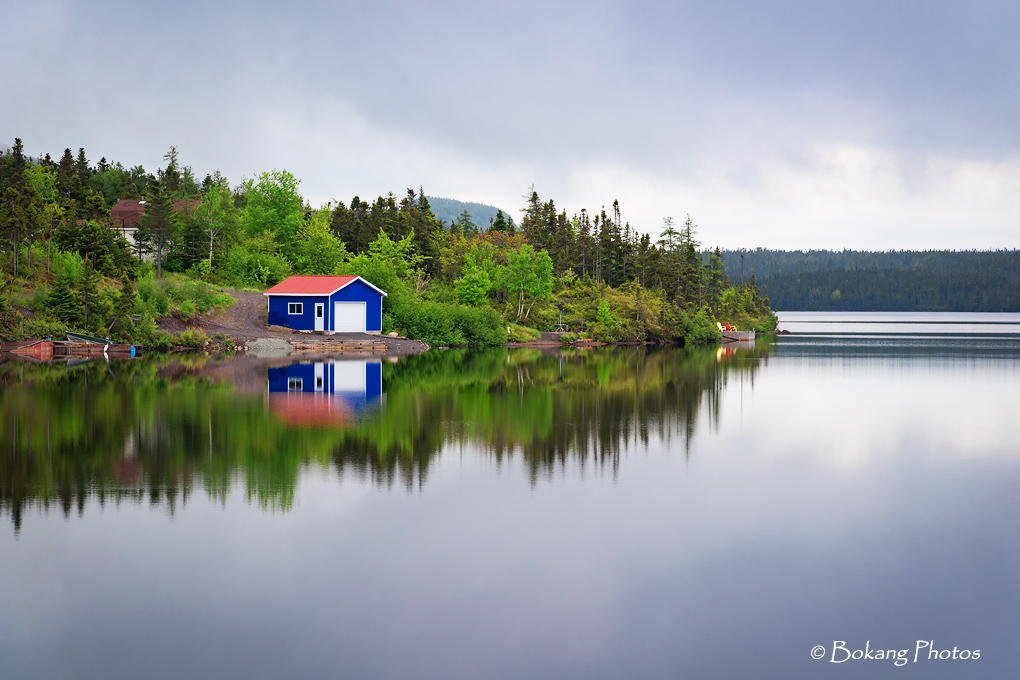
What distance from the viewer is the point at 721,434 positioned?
1820 cm

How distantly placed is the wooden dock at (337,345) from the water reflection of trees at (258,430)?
14420mm

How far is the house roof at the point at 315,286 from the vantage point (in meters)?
50.1

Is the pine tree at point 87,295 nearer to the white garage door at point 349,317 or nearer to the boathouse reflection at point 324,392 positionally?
the boathouse reflection at point 324,392

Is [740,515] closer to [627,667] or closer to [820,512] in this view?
[820,512]

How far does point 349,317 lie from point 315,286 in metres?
2.84

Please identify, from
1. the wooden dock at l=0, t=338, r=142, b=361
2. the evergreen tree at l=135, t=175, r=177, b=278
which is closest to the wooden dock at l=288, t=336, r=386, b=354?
the wooden dock at l=0, t=338, r=142, b=361

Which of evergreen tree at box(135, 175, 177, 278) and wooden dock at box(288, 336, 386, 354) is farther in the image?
evergreen tree at box(135, 175, 177, 278)

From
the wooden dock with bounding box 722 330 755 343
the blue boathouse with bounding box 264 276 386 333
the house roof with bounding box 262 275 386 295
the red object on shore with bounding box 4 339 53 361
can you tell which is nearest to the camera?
the red object on shore with bounding box 4 339 53 361

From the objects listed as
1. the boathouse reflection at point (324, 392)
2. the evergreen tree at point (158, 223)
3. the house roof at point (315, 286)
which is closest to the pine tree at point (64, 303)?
the house roof at point (315, 286)

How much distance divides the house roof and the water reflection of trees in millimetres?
18921

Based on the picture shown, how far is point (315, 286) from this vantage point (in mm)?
50938

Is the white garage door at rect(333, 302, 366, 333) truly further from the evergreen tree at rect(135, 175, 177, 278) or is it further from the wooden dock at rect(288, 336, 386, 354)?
the evergreen tree at rect(135, 175, 177, 278)

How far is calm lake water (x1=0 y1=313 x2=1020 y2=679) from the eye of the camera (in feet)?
22.9

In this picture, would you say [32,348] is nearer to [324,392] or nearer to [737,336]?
[324,392]
